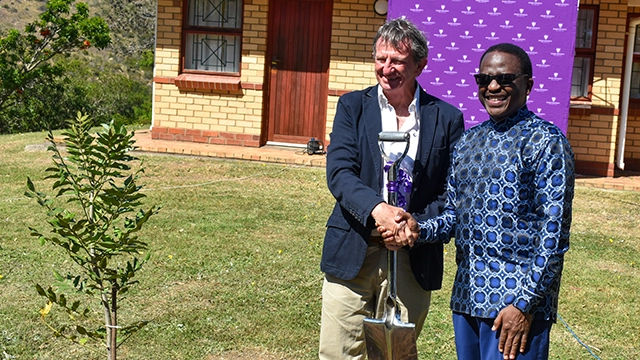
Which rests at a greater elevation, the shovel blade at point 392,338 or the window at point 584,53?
the window at point 584,53

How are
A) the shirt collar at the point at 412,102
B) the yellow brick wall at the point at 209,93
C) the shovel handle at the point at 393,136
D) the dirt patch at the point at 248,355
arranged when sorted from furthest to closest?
the yellow brick wall at the point at 209,93
the dirt patch at the point at 248,355
the shirt collar at the point at 412,102
the shovel handle at the point at 393,136

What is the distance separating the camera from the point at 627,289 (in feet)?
23.7

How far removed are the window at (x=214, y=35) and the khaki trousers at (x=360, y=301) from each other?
1010 centimetres

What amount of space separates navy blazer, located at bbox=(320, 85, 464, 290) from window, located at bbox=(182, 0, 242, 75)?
1001 cm

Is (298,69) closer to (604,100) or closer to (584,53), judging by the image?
(584,53)

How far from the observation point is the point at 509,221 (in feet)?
10.5

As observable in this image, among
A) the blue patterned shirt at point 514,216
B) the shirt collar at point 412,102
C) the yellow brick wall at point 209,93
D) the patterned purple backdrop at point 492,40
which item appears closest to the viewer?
the blue patterned shirt at point 514,216

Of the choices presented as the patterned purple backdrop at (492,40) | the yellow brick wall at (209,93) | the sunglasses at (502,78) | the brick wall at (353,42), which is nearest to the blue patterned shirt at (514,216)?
the sunglasses at (502,78)

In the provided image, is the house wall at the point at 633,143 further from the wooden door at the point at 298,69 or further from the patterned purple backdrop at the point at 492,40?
the wooden door at the point at 298,69

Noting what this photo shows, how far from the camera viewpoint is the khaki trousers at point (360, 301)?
3.71 meters

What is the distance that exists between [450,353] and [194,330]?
1767 mm

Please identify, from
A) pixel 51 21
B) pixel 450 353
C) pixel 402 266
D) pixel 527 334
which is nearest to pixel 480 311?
pixel 527 334

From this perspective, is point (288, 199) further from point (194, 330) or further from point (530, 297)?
point (530, 297)

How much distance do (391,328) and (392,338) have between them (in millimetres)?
45
